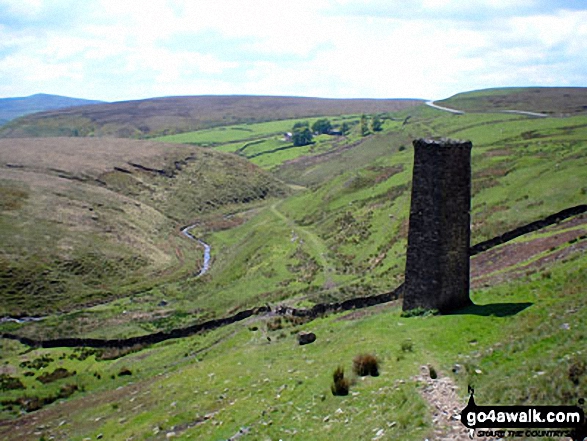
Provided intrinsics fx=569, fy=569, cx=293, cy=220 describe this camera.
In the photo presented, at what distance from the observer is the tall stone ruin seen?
75.1ft

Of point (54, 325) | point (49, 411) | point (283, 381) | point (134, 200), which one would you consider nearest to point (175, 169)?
point (134, 200)

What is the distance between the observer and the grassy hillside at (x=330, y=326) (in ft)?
50.4

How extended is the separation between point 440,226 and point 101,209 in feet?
271

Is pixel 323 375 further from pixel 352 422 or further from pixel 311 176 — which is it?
pixel 311 176

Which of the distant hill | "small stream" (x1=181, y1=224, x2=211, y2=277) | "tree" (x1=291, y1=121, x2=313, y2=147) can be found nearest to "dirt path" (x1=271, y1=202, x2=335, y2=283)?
"small stream" (x1=181, y1=224, x2=211, y2=277)

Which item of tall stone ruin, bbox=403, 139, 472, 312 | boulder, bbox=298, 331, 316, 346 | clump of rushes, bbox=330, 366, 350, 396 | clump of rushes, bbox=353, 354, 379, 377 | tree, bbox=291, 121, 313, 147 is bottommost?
boulder, bbox=298, 331, 316, 346

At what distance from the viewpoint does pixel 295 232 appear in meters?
73.6

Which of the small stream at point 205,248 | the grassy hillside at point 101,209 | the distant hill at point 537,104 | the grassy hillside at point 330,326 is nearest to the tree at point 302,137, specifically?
the grassy hillside at point 101,209

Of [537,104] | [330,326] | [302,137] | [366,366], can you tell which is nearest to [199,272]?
[330,326]

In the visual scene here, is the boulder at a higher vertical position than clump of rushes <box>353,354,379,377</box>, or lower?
lower

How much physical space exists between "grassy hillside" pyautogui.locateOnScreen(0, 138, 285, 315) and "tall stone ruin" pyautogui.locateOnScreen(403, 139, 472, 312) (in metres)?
49.8

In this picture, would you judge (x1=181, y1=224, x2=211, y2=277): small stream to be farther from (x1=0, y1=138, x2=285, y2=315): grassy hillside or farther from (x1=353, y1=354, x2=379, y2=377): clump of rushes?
(x1=353, y1=354, x2=379, y2=377): clump of rushes

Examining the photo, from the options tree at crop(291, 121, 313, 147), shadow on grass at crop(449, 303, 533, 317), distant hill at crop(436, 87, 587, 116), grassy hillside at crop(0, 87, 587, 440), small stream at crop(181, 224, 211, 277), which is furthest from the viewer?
tree at crop(291, 121, 313, 147)

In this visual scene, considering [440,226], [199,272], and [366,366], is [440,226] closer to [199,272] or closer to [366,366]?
[366,366]
